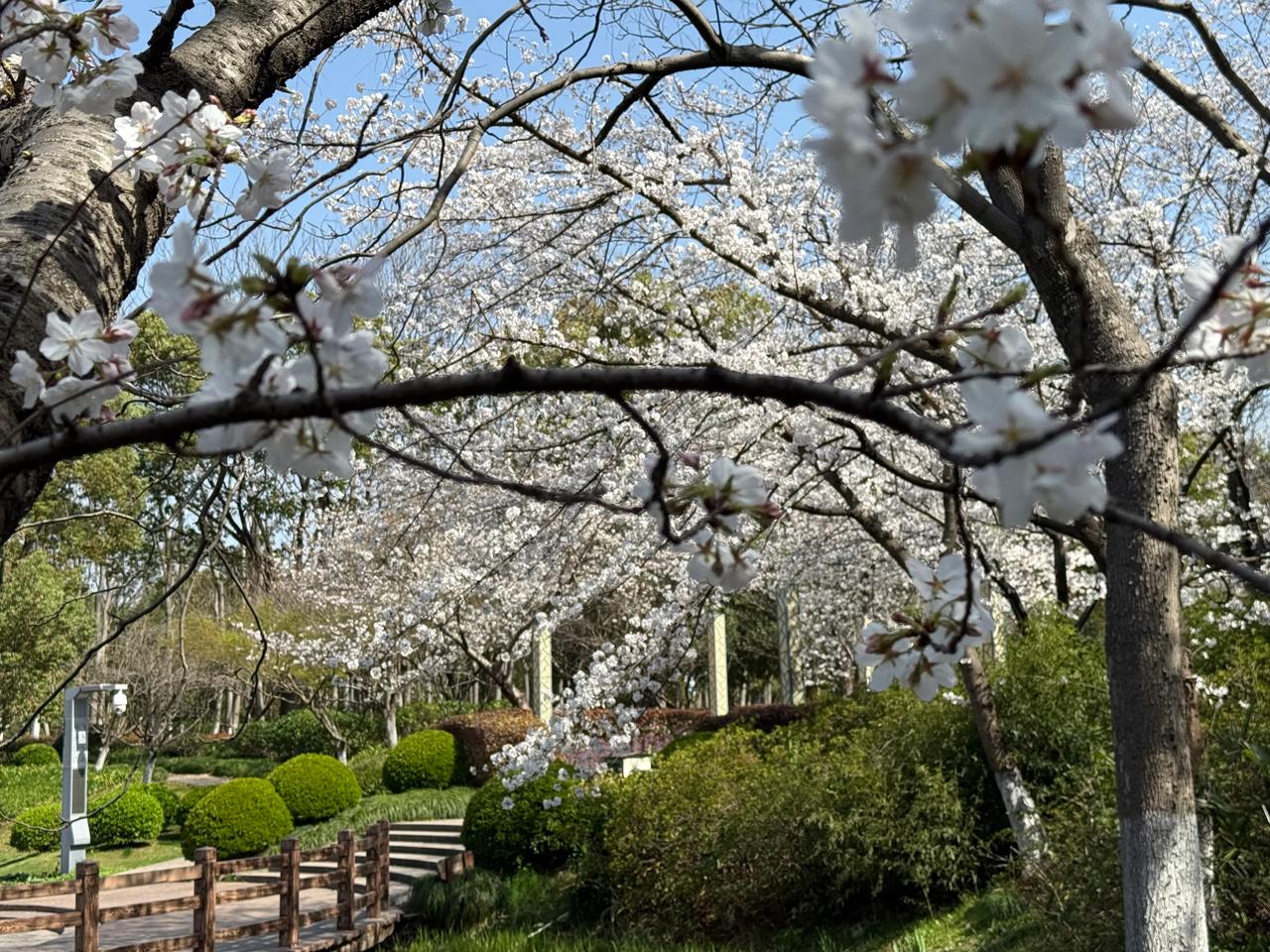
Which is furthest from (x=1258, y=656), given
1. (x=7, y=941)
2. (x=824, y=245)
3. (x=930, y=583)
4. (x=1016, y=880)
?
(x=7, y=941)

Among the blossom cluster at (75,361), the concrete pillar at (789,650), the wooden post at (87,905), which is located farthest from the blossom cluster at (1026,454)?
the concrete pillar at (789,650)

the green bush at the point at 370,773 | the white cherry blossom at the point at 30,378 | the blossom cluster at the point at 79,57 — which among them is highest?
the blossom cluster at the point at 79,57

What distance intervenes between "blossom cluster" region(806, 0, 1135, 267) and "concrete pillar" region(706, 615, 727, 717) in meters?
14.4

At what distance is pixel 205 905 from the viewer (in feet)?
22.9

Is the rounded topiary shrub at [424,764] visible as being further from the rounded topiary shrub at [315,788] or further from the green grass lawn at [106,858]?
the green grass lawn at [106,858]

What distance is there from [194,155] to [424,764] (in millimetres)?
13786

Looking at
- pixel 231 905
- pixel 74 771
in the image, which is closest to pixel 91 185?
pixel 231 905

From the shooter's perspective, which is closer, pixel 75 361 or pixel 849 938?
pixel 75 361

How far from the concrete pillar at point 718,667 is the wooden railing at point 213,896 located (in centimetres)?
662

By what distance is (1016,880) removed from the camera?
5836 mm

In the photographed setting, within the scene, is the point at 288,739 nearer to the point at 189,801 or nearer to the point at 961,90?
the point at 189,801

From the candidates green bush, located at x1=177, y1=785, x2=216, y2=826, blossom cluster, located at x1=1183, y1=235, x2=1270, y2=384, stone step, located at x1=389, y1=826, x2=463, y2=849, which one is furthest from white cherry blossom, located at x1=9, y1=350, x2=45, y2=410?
green bush, located at x1=177, y1=785, x2=216, y2=826

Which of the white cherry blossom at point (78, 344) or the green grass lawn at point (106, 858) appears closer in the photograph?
the white cherry blossom at point (78, 344)

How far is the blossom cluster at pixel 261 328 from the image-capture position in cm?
69
